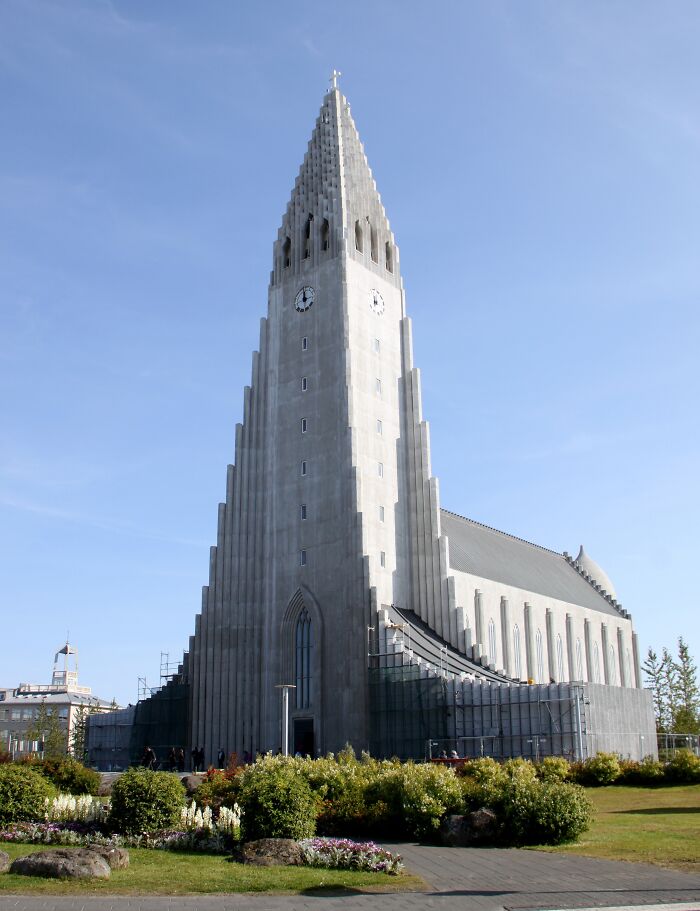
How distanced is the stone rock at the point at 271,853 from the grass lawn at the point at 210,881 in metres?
0.33

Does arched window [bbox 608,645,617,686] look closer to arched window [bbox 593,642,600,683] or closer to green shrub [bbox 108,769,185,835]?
arched window [bbox 593,642,600,683]

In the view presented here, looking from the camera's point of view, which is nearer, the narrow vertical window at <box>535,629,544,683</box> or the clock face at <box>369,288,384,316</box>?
the clock face at <box>369,288,384,316</box>

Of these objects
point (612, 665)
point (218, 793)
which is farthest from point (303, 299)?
point (218, 793)

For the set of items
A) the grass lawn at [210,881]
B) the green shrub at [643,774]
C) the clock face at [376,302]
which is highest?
the clock face at [376,302]

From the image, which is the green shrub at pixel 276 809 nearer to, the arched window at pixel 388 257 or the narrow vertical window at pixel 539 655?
the arched window at pixel 388 257

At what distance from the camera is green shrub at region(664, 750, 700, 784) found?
3831cm

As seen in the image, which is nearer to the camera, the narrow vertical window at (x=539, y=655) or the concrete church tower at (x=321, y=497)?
the concrete church tower at (x=321, y=497)

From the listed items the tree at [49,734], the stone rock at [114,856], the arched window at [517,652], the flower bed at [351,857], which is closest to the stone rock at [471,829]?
the flower bed at [351,857]

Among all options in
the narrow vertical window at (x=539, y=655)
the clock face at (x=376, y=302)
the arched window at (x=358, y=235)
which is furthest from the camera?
the narrow vertical window at (x=539, y=655)

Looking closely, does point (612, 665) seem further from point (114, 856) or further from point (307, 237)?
point (114, 856)

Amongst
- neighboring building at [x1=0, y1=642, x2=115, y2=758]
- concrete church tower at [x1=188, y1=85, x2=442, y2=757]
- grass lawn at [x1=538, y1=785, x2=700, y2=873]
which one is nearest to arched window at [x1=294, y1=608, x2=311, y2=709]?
concrete church tower at [x1=188, y1=85, x2=442, y2=757]

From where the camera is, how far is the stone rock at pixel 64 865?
16.1 meters

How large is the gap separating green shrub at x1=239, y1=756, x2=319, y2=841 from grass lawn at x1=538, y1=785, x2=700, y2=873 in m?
5.15

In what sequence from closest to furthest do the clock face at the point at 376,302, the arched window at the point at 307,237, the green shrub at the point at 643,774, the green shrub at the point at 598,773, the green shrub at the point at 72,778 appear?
1. the green shrub at the point at 72,778
2. the green shrub at the point at 598,773
3. the green shrub at the point at 643,774
4. the clock face at the point at 376,302
5. the arched window at the point at 307,237
